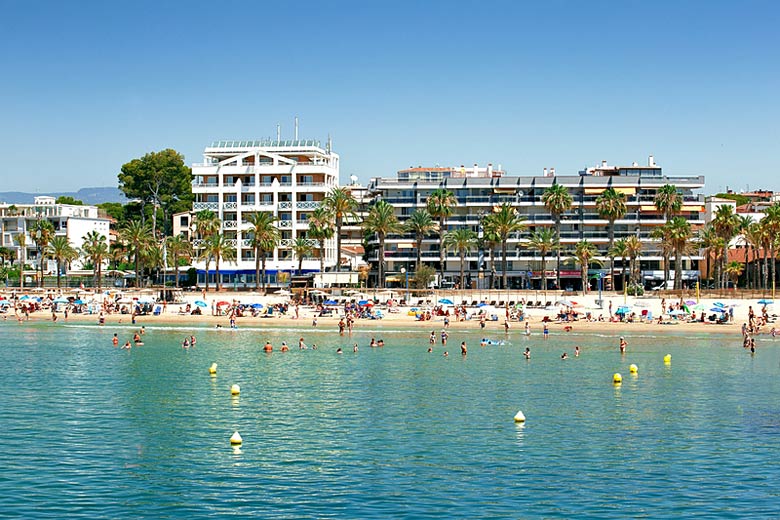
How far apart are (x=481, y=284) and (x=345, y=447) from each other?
250 ft

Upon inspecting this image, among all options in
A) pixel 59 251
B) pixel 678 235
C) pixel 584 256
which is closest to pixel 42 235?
pixel 59 251

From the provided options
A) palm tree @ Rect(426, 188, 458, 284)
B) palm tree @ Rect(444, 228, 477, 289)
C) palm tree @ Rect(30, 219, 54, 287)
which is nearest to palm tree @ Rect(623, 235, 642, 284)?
palm tree @ Rect(444, 228, 477, 289)

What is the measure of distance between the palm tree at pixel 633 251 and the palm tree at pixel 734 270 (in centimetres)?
997

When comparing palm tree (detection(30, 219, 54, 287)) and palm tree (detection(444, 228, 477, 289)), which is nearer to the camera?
palm tree (detection(444, 228, 477, 289))

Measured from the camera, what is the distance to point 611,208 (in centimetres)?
10106

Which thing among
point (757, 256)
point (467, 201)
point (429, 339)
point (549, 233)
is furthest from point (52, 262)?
point (757, 256)

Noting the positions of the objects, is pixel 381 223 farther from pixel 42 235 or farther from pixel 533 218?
pixel 42 235

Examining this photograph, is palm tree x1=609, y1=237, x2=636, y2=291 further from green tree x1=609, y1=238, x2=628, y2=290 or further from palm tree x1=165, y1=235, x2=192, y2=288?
palm tree x1=165, y1=235, x2=192, y2=288

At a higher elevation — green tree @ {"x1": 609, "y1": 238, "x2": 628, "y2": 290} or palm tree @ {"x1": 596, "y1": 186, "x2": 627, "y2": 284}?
palm tree @ {"x1": 596, "y1": 186, "x2": 627, "y2": 284}

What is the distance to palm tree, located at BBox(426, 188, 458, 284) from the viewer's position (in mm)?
104375

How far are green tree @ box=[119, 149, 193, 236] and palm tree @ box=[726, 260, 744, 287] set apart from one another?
73784 mm

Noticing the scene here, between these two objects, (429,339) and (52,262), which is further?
(52,262)

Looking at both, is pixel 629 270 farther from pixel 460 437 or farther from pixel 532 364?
pixel 460 437

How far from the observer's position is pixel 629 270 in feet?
354
